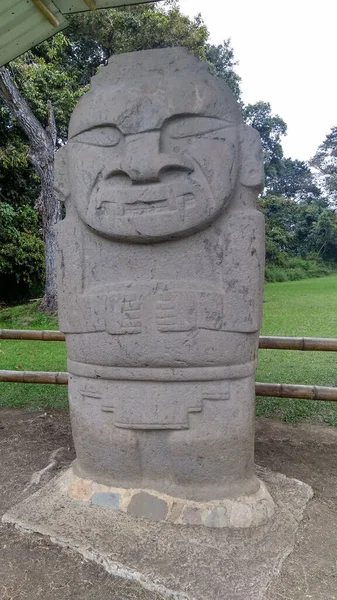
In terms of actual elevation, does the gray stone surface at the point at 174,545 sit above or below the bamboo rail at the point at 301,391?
below

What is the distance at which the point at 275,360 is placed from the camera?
21.0 feet

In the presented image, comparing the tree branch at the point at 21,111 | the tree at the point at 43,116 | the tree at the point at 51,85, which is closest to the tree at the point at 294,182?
the tree at the point at 51,85

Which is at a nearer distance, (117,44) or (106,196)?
(106,196)

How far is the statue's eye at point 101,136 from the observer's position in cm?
239

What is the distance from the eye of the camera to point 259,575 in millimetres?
1997

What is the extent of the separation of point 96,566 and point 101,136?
2.02 metres

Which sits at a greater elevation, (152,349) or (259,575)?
(152,349)

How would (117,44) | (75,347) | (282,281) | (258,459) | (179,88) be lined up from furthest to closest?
(282,281), (117,44), (258,459), (75,347), (179,88)

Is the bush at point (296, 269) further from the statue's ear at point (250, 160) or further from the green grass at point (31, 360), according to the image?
the statue's ear at point (250, 160)

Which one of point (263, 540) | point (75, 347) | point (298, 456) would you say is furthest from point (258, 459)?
point (75, 347)

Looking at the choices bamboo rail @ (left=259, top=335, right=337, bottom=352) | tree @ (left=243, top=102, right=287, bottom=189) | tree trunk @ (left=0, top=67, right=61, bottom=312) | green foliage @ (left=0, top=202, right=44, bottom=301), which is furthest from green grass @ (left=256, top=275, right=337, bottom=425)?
tree @ (left=243, top=102, right=287, bottom=189)

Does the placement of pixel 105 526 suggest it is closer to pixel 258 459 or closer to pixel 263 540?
pixel 263 540

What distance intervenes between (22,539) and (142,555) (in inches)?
25.1

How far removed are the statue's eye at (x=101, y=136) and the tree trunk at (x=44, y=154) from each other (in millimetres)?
6111
